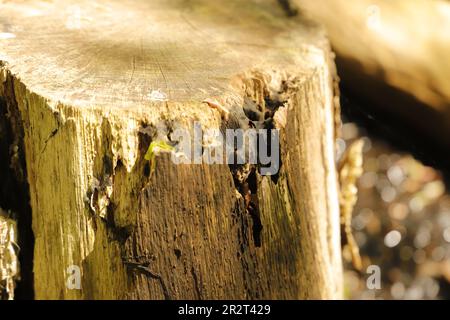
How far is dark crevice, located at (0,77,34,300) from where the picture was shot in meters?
1.50

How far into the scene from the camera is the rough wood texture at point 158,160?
123 centimetres

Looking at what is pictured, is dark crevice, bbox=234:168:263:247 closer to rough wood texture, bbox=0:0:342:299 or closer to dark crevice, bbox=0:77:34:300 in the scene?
rough wood texture, bbox=0:0:342:299

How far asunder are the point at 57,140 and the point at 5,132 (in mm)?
314

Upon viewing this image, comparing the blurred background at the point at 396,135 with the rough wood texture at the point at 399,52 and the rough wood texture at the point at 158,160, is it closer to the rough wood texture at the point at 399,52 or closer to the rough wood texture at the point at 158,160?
the rough wood texture at the point at 399,52

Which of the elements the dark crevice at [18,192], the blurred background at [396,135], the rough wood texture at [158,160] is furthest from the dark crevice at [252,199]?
the blurred background at [396,135]

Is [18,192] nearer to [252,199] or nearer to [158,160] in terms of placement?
[158,160]

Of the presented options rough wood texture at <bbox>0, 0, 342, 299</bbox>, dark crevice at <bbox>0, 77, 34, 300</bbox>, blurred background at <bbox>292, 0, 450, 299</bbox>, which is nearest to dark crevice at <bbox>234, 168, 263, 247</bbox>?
rough wood texture at <bbox>0, 0, 342, 299</bbox>

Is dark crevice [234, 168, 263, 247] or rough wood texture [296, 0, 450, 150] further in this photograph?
rough wood texture [296, 0, 450, 150]

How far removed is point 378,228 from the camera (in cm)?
226

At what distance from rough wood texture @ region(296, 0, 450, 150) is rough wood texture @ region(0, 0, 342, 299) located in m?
0.38

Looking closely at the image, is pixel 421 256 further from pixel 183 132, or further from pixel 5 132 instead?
pixel 5 132

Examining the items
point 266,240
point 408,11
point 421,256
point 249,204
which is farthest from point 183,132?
point 421,256

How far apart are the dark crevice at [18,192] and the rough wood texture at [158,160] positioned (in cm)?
5

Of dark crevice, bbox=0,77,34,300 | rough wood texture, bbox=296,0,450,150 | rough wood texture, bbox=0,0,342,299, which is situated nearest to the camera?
rough wood texture, bbox=0,0,342,299
